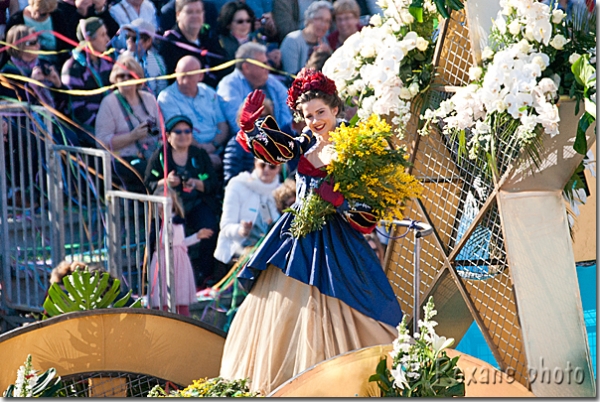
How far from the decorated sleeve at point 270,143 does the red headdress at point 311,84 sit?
148 mm

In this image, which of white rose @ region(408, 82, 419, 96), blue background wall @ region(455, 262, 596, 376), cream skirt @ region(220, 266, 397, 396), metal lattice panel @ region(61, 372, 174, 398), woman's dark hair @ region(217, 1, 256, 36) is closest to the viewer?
cream skirt @ region(220, 266, 397, 396)

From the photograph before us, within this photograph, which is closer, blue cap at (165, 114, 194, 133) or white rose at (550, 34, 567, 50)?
white rose at (550, 34, 567, 50)

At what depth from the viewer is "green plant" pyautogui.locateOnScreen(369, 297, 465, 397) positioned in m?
2.47

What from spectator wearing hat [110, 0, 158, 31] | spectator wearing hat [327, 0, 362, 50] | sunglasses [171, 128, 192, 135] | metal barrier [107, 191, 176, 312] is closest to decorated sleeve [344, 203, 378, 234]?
metal barrier [107, 191, 176, 312]

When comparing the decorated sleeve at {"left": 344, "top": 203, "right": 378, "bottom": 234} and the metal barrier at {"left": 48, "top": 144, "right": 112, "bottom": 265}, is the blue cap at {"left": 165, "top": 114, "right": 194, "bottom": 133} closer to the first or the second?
the metal barrier at {"left": 48, "top": 144, "right": 112, "bottom": 265}

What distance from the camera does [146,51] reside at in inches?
179

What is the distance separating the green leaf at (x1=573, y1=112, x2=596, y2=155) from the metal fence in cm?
239

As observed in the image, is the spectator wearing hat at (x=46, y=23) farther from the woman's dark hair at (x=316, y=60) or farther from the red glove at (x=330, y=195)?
the red glove at (x=330, y=195)

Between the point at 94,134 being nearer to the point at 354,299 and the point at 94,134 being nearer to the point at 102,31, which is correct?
the point at 102,31

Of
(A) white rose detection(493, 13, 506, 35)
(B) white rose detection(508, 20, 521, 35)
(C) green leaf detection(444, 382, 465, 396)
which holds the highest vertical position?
(A) white rose detection(493, 13, 506, 35)

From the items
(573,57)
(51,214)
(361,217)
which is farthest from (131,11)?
(573,57)

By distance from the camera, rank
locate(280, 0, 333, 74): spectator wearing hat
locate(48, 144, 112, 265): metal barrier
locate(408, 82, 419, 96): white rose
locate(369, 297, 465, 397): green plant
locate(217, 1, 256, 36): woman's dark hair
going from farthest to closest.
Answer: locate(280, 0, 333, 74): spectator wearing hat
locate(217, 1, 256, 36): woman's dark hair
locate(48, 144, 112, 265): metal barrier
locate(408, 82, 419, 96): white rose
locate(369, 297, 465, 397): green plant

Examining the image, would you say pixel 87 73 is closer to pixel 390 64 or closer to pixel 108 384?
pixel 108 384

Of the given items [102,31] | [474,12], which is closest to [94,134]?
[102,31]
